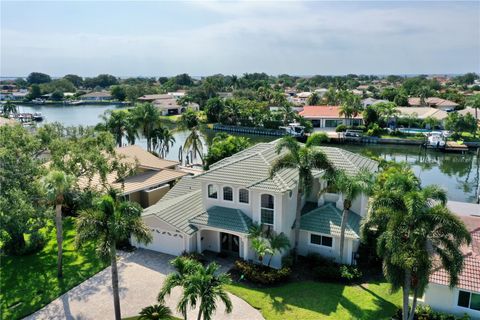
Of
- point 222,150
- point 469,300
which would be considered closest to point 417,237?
point 469,300

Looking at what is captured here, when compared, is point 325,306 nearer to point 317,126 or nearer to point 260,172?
point 260,172

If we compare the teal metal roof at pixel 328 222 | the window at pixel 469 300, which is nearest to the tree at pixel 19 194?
the teal metal roof at pixel 328 222

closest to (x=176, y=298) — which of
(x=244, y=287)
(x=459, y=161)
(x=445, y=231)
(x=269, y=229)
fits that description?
(x=244, y=287)

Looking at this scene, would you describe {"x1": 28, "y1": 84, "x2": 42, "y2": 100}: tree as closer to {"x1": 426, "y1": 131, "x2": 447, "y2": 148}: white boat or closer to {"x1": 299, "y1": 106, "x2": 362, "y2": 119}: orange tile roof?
{"x1": 299, "y1": 106, "x2": 362, "y2": 119}: orange tile roof

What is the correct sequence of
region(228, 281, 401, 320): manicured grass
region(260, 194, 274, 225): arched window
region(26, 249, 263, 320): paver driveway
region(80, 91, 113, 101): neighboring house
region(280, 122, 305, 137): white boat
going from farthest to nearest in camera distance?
region(80, 91, 113, 101): neighboring house → region(280, 122, 305, 137): white boat → region(260, 194, 274, 225): arched window → region(26, 249, 263, 320): paver driveway → region(228, 281, 401, 320): manicured grass

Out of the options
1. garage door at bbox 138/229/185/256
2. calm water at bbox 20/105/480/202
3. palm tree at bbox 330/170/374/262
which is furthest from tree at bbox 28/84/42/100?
palm tree at bbox 330/170/374/262

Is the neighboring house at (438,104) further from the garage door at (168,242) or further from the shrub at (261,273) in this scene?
the garage door at (168,242)

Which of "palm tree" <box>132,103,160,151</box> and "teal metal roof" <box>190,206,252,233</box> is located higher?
"palm tree" <box>132,103,160,151</box>
